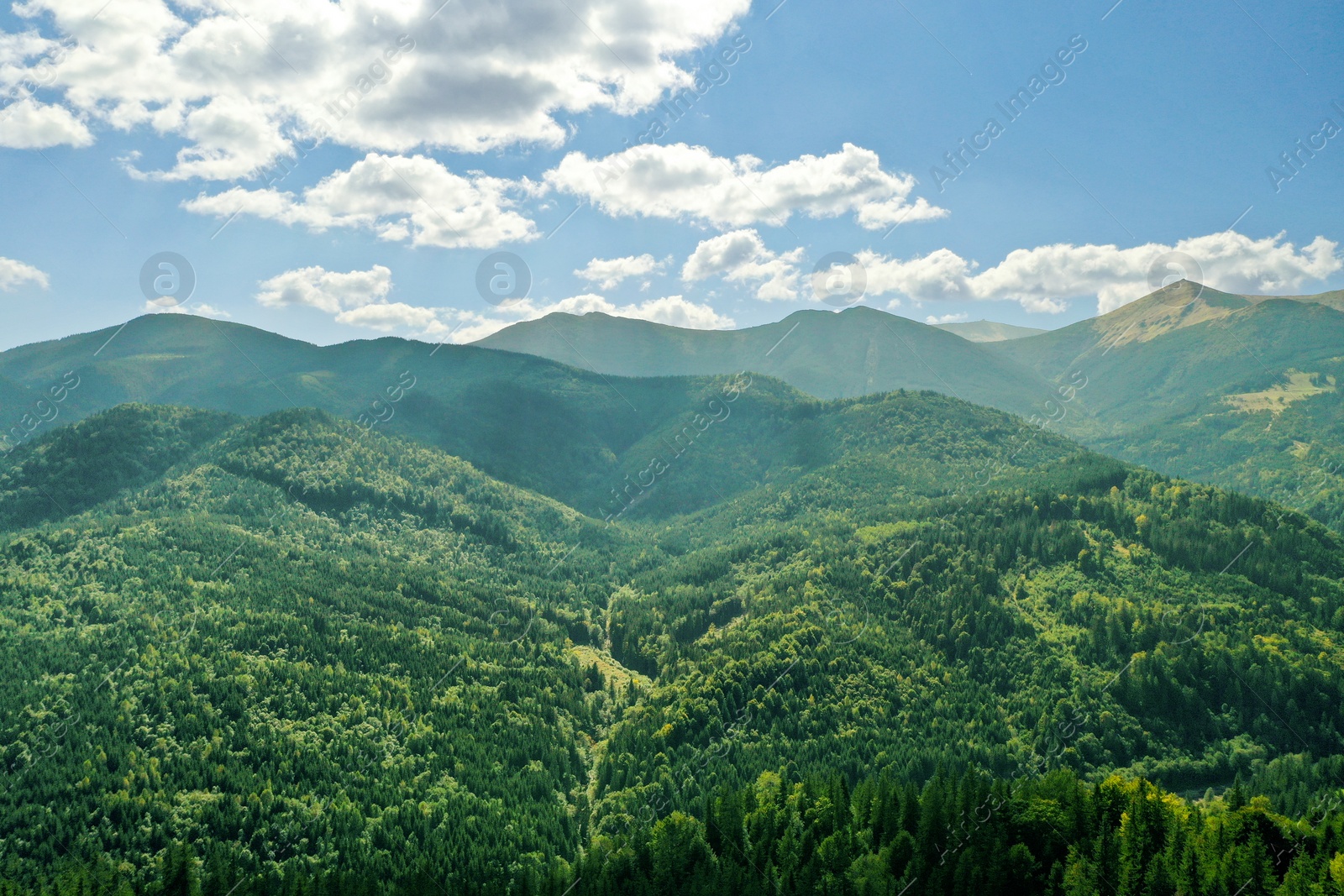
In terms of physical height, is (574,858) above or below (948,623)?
below

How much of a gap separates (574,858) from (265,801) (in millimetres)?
54567

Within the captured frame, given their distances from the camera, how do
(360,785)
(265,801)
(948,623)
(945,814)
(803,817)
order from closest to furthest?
(945,814) → (803,817) → (265,801) → (360,785) → (948,623)

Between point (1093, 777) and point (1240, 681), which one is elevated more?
point (1240, 681)

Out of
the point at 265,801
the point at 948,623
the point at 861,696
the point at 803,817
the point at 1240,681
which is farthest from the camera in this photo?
the point at 948,623

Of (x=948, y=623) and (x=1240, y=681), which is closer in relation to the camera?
(x=1240, y=681)

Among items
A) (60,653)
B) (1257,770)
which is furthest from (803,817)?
(60,653)

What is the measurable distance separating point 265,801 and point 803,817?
91844 millimetres

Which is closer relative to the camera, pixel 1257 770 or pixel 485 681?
pixel 1257 770

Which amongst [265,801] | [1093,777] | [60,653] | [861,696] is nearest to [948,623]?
[861,696]

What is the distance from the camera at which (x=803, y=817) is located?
4432 inches

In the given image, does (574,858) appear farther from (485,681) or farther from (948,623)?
(948,623)

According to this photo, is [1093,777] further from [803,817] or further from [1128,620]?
[803,817]

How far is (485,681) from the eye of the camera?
179m

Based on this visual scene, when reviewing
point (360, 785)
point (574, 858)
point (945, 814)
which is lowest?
point (574, 858)
